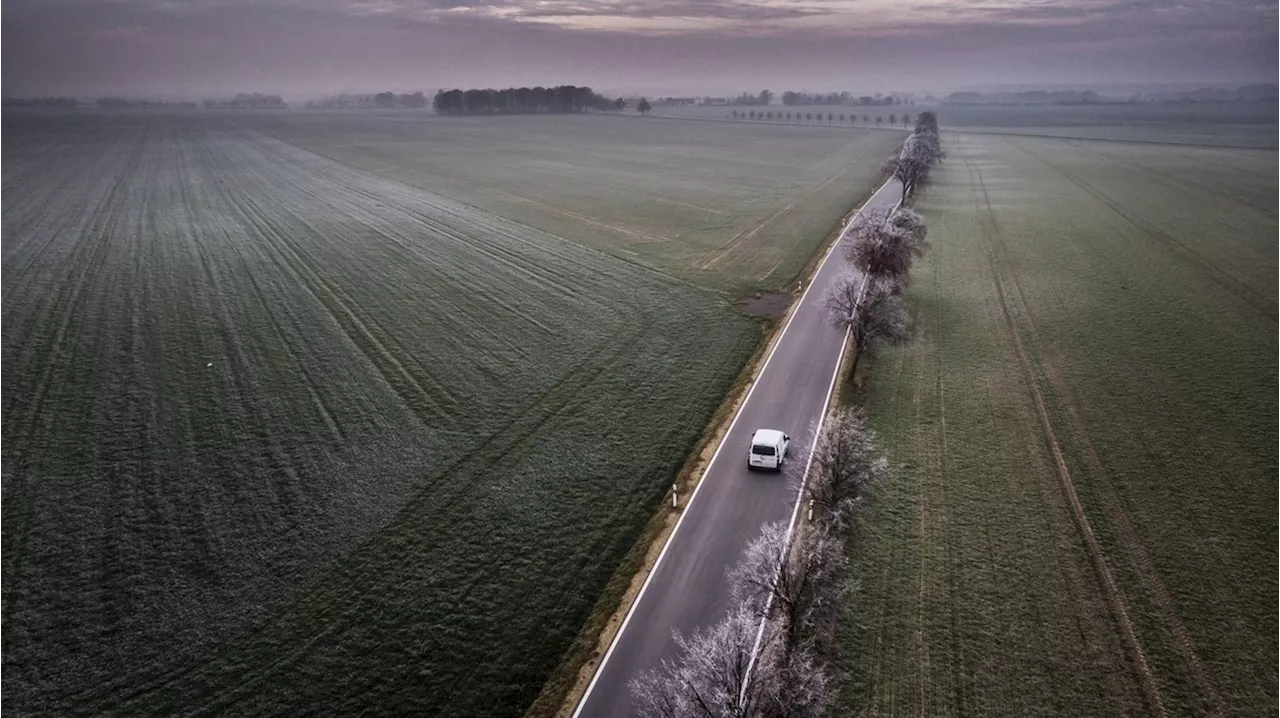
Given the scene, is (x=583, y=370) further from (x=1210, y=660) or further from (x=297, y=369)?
(x=1210, y=660)

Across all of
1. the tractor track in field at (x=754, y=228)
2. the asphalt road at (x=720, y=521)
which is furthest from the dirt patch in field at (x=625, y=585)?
the tractor track in field at (x=754, y=228)

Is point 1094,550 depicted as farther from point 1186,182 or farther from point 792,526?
point 1186,182

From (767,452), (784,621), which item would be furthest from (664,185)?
(784,621)

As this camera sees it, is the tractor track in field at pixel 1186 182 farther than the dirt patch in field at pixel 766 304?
Yes

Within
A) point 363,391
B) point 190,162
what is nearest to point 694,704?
point 363,391

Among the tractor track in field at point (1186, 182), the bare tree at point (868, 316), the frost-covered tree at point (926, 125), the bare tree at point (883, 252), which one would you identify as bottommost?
the bare tree at point (868, 316)

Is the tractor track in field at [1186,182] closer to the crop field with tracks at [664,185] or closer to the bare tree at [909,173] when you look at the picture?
the bare tree at [909,173]
